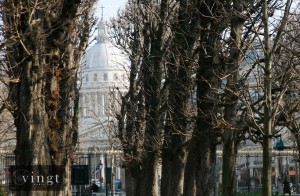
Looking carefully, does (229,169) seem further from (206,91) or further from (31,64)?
(31,64)

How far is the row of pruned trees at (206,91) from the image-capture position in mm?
22031

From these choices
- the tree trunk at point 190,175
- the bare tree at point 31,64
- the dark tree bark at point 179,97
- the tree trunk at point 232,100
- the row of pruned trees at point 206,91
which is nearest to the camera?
the bare tree at point 31,64

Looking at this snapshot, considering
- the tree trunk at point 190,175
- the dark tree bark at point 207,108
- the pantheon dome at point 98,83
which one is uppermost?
the pantheon dome at point 98,83

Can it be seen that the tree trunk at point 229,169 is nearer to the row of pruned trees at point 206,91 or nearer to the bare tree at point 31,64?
the row of pruned trees at point 206,91

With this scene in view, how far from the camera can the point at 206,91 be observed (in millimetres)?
23859

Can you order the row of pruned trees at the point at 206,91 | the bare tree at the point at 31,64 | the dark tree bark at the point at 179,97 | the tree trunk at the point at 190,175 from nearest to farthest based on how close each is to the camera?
the bare tree at the point at 31,64 < the row of pruned trees at the point at 206,91 < the tree trunk at the point at 190,175 < the dark tree bark at the point at 179,97

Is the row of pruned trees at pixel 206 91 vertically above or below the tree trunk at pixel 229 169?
above

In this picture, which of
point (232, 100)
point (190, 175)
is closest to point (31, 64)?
point (232, 100)

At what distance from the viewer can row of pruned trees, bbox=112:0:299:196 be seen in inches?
867

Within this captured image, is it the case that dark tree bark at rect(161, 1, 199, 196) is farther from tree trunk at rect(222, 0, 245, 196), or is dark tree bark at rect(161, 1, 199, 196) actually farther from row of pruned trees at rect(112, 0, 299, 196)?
tree trunk at rect(222, 0, 245, 196)

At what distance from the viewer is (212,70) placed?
23500mm

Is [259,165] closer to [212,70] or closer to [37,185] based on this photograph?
[212,70]

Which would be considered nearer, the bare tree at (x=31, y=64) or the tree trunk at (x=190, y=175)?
the bare tree at (x=31, y=64)

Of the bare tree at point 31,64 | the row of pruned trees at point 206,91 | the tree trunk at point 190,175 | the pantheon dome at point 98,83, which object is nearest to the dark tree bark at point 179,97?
the row of pruned trees at point 206,91
